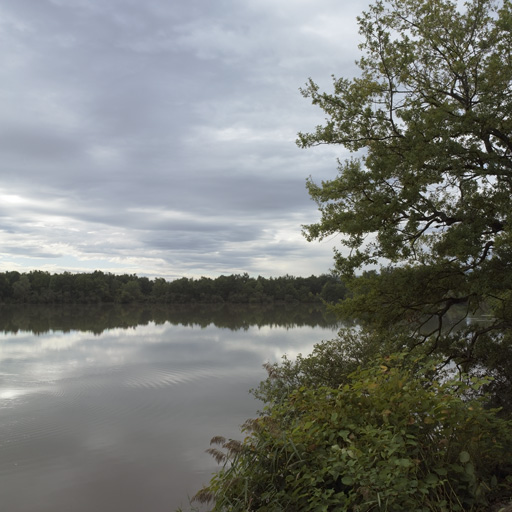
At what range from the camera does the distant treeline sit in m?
95.2

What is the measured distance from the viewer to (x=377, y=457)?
9.16ft

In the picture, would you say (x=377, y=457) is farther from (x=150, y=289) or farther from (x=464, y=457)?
(x=150, y=289)

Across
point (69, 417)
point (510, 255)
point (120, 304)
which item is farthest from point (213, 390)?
point (120, 304)

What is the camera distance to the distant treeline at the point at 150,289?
95.2 m

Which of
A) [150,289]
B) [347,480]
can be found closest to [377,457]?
[347,480]

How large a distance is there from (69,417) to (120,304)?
90346 mm

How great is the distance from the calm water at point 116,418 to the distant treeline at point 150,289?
69479 mm

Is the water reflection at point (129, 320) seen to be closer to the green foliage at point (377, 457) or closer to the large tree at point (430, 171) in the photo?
the large tree at point (430, 171)

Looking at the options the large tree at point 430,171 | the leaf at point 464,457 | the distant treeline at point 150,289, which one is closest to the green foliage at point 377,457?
the leaf at point 464,457

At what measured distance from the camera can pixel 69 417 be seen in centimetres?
1493

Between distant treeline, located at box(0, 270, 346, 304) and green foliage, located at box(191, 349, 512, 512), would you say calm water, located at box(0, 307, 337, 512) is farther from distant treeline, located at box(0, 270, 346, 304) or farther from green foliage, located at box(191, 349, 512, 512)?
distant treeline, located at box(0, 270, 346, 304)

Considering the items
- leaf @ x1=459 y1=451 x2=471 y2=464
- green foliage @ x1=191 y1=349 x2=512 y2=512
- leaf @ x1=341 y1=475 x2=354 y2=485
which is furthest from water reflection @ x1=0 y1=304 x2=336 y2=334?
leaf @ x1=341 y1=475 x2=354 y2=485

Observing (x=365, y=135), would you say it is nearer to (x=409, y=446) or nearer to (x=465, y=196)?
(x=465, y=196)

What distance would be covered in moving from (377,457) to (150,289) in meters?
114
